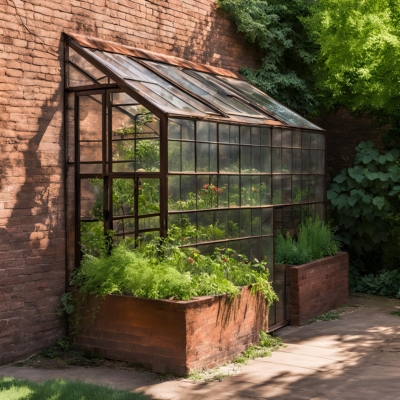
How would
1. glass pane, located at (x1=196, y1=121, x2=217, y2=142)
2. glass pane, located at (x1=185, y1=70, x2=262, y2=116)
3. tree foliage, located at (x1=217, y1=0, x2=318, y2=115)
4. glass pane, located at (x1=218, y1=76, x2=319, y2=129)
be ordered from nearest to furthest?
glass pane, located at (x1=196, y1=121, x2=217, y2=142)
glass pane, located at (x1=185, y1=70, x2=262, y2=116)
glass pane, located at (x1=218, y1=76, x2=319, y2=129)
tree foliage, located at (x1=217, y1=0, x2=318, y2=115)

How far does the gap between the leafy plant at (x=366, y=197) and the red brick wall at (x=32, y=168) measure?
6.27 m

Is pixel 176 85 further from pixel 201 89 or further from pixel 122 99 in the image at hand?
pixel 122 99

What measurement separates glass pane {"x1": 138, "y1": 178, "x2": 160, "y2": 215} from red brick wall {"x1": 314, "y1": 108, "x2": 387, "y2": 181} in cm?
771

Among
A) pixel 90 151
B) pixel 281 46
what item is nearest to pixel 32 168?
pixel 90 151

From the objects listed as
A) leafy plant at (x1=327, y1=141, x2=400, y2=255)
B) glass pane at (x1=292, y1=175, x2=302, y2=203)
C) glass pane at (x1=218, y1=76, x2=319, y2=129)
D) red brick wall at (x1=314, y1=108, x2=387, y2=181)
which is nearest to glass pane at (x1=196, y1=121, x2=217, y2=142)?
glass pane at (x1=218, y1=76, x2=319, y2=129)

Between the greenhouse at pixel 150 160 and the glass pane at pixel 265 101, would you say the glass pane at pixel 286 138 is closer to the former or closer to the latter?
the glass pane at pixel 265 101

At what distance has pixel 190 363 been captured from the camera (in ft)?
27.1

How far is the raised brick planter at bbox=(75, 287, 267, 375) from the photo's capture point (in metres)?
8.25

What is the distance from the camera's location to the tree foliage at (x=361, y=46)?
12602 mm

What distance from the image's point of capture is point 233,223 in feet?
33.3

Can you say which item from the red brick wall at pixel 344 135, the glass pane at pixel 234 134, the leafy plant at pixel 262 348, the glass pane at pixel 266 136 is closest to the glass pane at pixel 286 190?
the glass pane at pixel 266 136

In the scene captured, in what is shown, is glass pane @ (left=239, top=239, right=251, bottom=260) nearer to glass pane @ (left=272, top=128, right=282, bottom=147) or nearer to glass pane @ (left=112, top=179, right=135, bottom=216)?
glass pane @ (left=112, top=179, right=135, bottom=216)

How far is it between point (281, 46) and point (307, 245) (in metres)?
4.45

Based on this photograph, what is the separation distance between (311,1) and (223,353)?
8456mm
